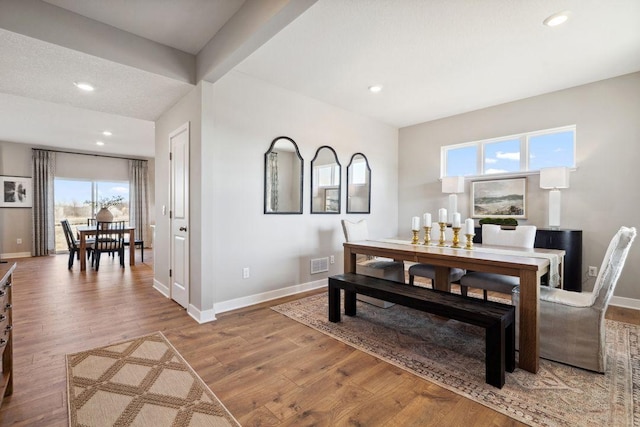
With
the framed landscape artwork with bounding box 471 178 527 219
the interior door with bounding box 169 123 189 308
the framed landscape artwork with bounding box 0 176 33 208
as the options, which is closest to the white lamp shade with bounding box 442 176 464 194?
the framed landscape artwork with bounding box 471 178 527 219

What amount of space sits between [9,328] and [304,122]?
10.9 feet

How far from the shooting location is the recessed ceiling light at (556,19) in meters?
2.31

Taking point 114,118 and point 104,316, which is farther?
point 114,118

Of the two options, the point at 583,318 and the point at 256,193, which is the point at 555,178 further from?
the point at 256,193

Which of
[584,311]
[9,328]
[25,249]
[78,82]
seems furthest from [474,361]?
[25,249]

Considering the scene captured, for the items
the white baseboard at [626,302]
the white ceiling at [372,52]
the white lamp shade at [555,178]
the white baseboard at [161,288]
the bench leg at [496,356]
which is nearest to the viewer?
the bench leg at [496,356]

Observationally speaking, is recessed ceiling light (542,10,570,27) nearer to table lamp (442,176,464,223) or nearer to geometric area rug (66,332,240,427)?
table lamp (442,176,464,223)

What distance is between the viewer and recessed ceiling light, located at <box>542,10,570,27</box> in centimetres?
231

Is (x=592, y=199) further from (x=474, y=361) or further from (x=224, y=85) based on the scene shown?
(x=224, y=85)

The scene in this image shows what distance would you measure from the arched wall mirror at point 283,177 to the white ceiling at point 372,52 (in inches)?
30.5

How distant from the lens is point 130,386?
1.80 m

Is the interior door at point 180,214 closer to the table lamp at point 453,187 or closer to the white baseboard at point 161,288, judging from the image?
the white baseboard at point 161,288

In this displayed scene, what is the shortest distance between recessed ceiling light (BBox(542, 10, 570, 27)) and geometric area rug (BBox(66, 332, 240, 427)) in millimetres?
3590

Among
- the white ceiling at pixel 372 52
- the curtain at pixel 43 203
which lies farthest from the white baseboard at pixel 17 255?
the white ceiling at pixel 372 52
